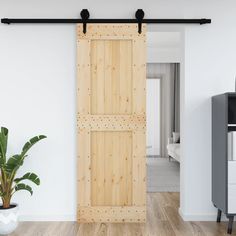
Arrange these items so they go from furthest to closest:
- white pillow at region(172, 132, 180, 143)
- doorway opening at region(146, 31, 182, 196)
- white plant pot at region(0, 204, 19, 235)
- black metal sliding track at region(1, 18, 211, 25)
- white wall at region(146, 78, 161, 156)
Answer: white wall at region(146, 78, 161, 156) < doorway opening at region(146, 31, 182, 196) < white pillow at region(172, 132, 180, 143) < black metal sliding track at region(1, 18, 211, 25) < white plant pot at region(0, 204, 19, 235)

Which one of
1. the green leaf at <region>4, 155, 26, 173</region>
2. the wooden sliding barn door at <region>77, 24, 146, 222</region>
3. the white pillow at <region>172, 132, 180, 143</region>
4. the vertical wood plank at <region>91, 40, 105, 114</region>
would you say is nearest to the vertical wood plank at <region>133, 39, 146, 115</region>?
the wooden sliding barn door at <region>77, 24, 146, 222</region>

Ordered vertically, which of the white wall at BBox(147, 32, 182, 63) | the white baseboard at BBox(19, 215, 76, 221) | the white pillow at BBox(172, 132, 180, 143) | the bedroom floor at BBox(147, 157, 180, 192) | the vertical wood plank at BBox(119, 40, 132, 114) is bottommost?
the bedroom floor at BBox(147, 157, 180, 192)

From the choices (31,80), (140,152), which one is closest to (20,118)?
(31,80)

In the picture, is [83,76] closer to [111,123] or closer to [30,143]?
[111,123]

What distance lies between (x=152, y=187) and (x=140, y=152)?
174 cm

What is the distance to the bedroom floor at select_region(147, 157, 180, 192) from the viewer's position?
5.25 m

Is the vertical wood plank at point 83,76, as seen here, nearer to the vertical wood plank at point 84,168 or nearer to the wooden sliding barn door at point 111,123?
the wooden sliding barn door at point 111,123

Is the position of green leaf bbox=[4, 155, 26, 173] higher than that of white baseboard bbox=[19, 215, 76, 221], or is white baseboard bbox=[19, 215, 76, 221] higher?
green leaf bbox=[4, 155, 26, 173]

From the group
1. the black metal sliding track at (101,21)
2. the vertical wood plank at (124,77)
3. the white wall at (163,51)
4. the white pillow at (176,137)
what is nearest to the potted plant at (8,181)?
the vertical wood plank at (124,77)

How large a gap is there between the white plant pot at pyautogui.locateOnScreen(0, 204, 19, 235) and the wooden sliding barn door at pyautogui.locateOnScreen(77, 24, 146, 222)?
0.70 meters

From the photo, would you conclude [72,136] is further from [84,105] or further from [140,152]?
[140,152]

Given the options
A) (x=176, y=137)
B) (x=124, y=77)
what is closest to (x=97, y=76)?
(x=124, y=77)

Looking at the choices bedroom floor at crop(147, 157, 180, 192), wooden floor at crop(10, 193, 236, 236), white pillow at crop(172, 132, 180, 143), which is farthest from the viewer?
white pillow at crop(172, 132, 180, 143)

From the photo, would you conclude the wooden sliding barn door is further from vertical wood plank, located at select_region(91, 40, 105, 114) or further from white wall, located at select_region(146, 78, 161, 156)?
white wall, located at select_region(146, 78, 161, 156)
